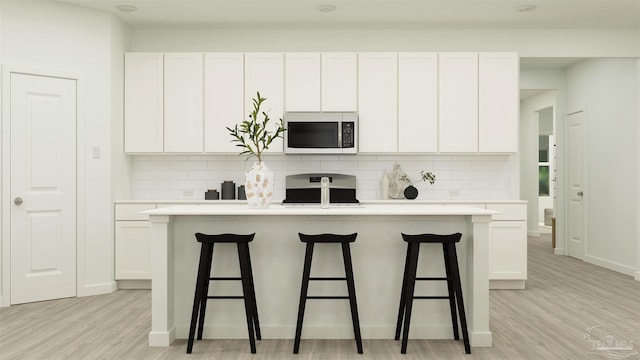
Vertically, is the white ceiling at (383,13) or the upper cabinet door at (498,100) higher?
the white ceiling at (383,13)

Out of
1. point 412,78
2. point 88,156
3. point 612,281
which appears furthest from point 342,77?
point 612,281

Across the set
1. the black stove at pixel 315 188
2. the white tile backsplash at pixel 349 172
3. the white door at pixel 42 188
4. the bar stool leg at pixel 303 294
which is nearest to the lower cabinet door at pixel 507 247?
the white tile backsplash at pixel 349 172

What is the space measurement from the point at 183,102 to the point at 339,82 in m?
1.78

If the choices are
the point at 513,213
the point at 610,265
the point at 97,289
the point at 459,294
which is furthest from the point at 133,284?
Result: the point at 610,265

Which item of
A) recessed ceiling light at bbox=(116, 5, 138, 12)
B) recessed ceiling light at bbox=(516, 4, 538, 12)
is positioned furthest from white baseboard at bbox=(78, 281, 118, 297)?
recessed ceiling light at bbox=(516, 4, 538, 12)

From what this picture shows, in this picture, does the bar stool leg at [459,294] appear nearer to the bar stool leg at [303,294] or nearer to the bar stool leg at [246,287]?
the bar stool leg at [303,294]

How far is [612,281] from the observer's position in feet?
18.4

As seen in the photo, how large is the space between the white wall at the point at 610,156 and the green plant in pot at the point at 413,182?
253 centimetres

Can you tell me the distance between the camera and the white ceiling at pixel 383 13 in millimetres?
4941

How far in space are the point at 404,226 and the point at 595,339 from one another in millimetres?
1613

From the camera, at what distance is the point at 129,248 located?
5.13m

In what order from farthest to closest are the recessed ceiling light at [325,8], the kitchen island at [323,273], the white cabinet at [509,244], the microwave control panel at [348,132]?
the microwave control panel at [348,132], the white cabinet at [509,244], the recessed ceiling light at [325,8], the kitchen island at [323,273]

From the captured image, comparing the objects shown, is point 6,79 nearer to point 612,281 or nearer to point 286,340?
point 286,340

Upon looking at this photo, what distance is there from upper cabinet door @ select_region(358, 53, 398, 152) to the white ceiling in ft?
1.65
